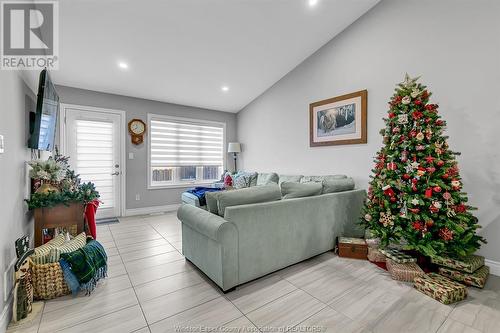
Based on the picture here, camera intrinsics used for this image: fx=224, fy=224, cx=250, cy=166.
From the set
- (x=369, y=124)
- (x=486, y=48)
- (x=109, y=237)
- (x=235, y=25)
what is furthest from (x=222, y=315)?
(x=486, y=48)

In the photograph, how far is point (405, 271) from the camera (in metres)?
2.16

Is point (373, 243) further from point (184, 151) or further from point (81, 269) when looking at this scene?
point (184, 151)

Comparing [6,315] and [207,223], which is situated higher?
[207,223]

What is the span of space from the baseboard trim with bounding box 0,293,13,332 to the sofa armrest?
4.41ft

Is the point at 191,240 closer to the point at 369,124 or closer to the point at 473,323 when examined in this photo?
the point at 473,323

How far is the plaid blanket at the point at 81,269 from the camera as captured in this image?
1.88 m

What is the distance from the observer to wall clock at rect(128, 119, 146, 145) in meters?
4.58

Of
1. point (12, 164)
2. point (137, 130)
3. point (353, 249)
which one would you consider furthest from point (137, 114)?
point (353, 249)

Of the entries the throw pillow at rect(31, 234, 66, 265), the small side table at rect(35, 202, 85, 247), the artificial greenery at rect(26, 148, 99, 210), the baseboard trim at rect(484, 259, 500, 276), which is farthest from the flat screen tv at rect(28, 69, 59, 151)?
the baseboard trim at rect(484, 259, 500, 276)

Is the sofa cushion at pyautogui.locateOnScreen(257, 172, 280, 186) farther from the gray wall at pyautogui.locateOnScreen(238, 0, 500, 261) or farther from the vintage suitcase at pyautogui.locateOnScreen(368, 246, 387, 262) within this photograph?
the vintage suitcase at pyautogui.locateOnScreen(368, 246, 387, 262)

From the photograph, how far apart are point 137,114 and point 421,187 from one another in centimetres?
490

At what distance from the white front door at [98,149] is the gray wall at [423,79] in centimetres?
344

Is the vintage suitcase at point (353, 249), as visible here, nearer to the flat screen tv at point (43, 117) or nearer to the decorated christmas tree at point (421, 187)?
the decorated christmas tree at point (421, 187)

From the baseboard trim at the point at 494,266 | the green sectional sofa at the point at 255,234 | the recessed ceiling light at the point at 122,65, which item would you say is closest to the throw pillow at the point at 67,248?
the green sectional sofa at the point at 255,234
